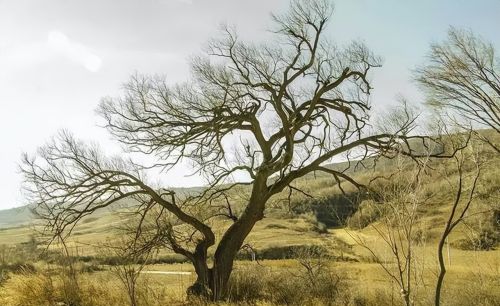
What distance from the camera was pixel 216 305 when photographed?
11023mm

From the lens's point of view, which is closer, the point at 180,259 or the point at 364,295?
the point at 364,295

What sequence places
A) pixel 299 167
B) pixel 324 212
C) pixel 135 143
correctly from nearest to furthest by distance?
pixel 135 143 → pixel 299 167 → pixel 324 212

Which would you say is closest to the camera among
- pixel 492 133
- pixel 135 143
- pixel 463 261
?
pixel 135 143

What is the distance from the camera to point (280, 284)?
13500 millimetres

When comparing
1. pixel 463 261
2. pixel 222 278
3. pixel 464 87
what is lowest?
pixel 463 261

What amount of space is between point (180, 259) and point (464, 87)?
18279 mm

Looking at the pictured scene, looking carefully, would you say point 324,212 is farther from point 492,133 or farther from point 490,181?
point 492,133

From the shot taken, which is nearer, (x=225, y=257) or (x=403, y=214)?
(x=403, y=214)

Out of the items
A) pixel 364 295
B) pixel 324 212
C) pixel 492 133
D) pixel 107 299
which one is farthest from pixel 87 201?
pixel 324 212

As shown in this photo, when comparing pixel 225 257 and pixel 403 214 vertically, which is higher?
pixel 403 214

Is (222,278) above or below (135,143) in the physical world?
below

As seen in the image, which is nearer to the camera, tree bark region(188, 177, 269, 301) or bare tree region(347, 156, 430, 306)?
bare tree region(347, 156, 430, 306)

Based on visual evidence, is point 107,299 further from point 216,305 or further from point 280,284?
point 280,284

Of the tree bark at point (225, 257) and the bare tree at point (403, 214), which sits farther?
the tree bark at point (225, 257)
